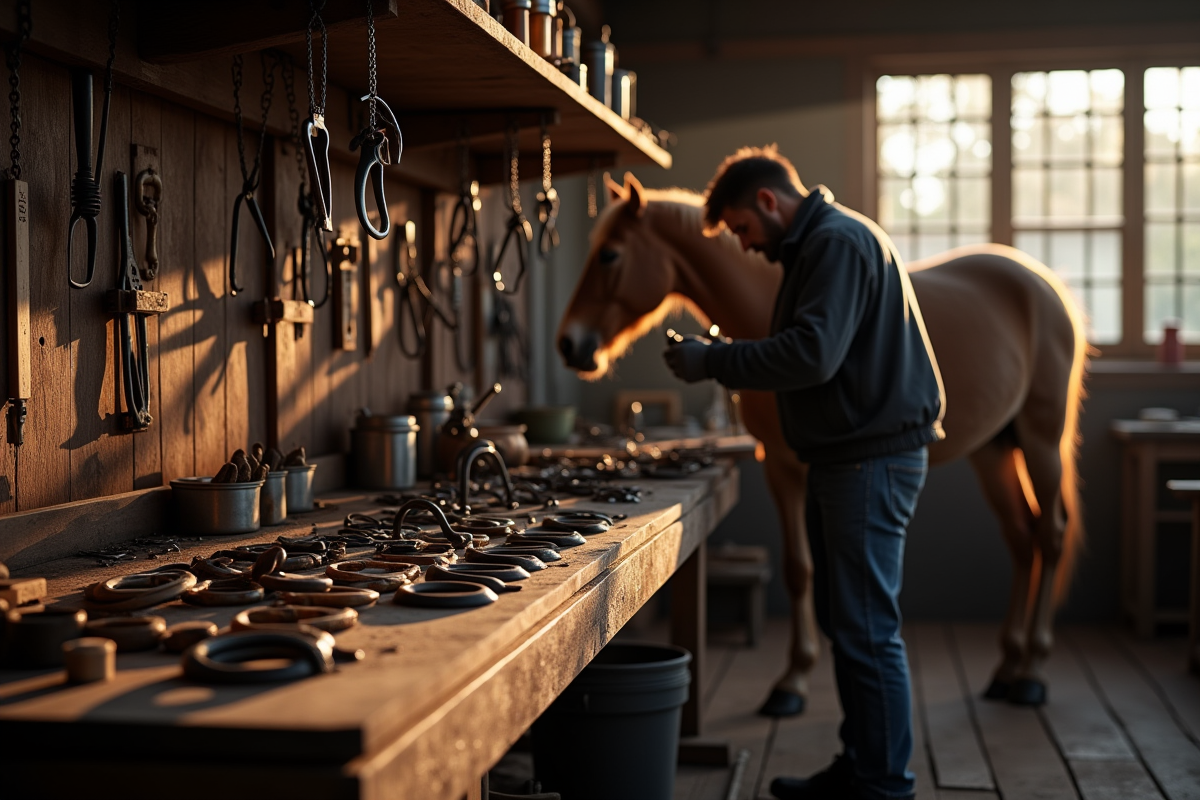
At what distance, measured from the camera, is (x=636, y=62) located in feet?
21.7

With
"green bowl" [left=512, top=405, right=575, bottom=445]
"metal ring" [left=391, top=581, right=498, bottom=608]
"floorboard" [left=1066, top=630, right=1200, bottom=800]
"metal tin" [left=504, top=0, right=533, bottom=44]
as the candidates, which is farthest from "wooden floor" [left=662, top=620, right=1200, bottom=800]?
"metal tin" [left=504, top=0, right=533, bottom=44]

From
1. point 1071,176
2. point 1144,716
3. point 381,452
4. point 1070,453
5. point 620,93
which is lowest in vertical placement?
point 1144,716

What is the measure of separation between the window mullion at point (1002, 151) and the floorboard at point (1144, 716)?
85.0 inches

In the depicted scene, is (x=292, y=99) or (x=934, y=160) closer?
(x=292, y=99)

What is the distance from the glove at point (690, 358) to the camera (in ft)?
10.2

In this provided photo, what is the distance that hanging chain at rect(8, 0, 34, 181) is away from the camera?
1.99 metres

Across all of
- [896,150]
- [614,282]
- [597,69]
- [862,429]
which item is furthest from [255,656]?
[896,150]

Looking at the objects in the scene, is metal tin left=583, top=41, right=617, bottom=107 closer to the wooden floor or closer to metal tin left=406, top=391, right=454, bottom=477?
metal tin left=406, top=391, right=454, bottom=477

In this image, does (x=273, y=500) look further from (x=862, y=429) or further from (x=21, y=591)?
(x=862, y=429)

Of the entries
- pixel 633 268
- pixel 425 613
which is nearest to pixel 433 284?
pixel 633 268

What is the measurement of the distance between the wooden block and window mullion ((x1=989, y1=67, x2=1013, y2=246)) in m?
5.72

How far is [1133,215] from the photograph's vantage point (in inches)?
252

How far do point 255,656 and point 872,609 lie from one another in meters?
2.03

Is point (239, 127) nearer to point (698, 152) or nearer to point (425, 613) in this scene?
point (425, 613)
